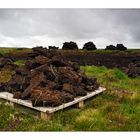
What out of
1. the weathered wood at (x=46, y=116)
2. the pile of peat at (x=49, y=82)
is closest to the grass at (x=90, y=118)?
the weathered wood at (x=46, y=116)

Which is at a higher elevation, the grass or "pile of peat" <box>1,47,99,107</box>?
"pile of peat" <box>1,47,99,107</box>

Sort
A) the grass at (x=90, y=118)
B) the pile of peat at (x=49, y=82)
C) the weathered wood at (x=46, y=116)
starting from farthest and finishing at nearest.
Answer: the pile of peat at (x=49, y=82), the weathered wood at (x=46, y=116), the grass at (x=90, y=118)

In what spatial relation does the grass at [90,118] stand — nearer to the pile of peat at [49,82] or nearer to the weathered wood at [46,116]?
the weathered wood at [46,116]

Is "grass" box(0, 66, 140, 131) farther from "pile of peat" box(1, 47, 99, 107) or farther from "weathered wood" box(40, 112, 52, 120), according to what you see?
"pile of peat" box(1, 47, 99, 107)

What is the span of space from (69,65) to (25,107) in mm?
2155

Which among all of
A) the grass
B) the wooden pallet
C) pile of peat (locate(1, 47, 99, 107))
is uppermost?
pile of peat (locate(1, 47, 99, 107))

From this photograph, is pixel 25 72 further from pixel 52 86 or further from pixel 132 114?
pixel 132 114

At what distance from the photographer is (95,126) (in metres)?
6.75

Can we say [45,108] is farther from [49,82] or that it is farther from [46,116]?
[49,82]

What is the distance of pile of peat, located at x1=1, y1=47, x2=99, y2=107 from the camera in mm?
7539

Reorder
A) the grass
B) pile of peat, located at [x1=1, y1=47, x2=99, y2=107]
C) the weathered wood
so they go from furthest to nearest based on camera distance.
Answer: pile of peat, located at [x1=1, y1=47, x2=99, y2=107] → the weathered wood → the grass

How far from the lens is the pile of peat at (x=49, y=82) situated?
754 cm

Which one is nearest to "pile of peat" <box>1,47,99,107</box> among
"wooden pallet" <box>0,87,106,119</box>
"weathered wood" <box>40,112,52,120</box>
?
"wooden pallet" <box>0,87,106,119</box>

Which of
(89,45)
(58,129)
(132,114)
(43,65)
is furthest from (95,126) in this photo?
(89,45)
